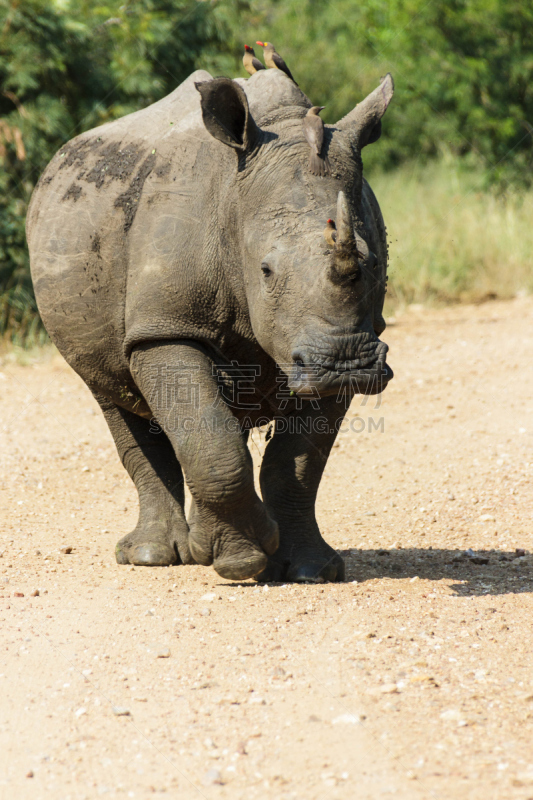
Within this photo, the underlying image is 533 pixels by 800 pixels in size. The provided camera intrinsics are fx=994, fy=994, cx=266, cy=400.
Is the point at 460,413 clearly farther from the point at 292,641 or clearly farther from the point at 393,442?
the point at 292,641

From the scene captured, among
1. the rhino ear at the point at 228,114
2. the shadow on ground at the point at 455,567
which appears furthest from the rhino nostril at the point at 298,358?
the shadow on ground at the point at 455,567

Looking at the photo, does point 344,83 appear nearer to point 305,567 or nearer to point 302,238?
point 305,567

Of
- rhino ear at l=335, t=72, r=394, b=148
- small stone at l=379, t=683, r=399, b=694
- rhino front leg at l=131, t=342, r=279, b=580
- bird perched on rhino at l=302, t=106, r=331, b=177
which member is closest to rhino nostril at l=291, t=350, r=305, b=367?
rhino front leg at l=131, t=342, r=279, b=580

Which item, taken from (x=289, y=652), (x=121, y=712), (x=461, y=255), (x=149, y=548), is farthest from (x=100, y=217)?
(x=461, y=255)

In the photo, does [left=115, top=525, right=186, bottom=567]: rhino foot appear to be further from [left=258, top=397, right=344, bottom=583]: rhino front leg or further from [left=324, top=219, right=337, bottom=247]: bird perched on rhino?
[left=324, top=219, right=337, bottom=247]: bird perched on rhino

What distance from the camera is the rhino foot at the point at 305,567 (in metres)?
5.20

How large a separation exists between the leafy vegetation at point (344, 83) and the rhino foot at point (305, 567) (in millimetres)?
7082

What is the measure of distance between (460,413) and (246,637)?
209 inches

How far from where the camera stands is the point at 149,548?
566 centimetres

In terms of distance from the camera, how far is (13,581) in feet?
16.9

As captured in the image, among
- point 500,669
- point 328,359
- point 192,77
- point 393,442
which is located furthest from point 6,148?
point 500,669

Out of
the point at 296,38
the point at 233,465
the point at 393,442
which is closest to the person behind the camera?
the point at 233,465

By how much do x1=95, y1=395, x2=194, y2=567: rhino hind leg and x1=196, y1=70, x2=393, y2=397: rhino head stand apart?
1523mm

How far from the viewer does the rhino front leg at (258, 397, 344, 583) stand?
5.08 meters
